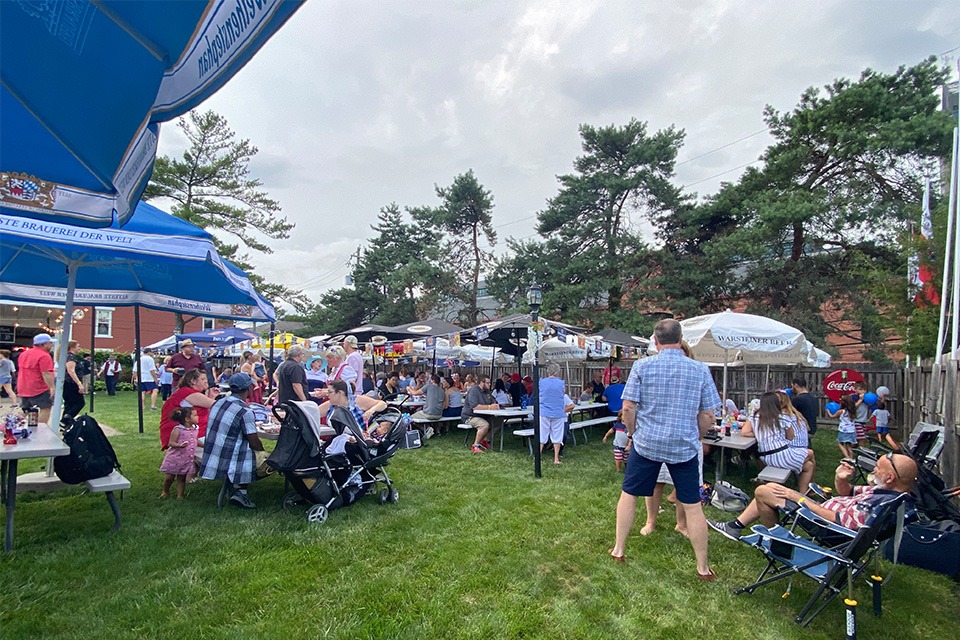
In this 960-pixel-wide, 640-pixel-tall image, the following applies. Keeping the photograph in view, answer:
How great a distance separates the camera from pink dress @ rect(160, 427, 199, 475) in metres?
4.86

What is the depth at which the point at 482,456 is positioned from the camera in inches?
303

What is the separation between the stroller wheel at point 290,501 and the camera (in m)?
4.70

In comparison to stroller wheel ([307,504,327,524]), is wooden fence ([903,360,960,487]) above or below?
above

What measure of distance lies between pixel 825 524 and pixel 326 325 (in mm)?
31495

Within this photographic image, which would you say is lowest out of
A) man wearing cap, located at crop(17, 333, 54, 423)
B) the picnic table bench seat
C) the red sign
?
the red sign

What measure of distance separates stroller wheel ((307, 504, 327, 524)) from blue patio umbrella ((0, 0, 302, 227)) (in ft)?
9.83

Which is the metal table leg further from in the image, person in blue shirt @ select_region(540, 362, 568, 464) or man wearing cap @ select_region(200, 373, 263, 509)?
person in blue shirt @ select_region(540, 362, 568, 464)

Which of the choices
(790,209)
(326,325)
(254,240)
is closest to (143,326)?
(326,325)

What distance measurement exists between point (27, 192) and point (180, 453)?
3334 millimetres

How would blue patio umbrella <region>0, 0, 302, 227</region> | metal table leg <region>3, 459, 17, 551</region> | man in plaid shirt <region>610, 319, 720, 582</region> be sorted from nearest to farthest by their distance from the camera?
blue patio umbrella <region>0, 0, 302, 227</region> < man in plaid shirt <region>610, 319, 720, 582</region> < metal table leg <region>3, 459, 17, 551</region>

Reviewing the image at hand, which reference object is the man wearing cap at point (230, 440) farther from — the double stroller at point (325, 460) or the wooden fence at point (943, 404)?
the wooden fence at point (943, 404)

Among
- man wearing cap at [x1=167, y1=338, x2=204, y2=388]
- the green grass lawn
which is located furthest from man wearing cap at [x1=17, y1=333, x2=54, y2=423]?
the green grass lawn

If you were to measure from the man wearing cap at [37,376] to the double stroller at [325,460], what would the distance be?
4797mm

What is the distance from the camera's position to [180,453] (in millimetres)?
4914
